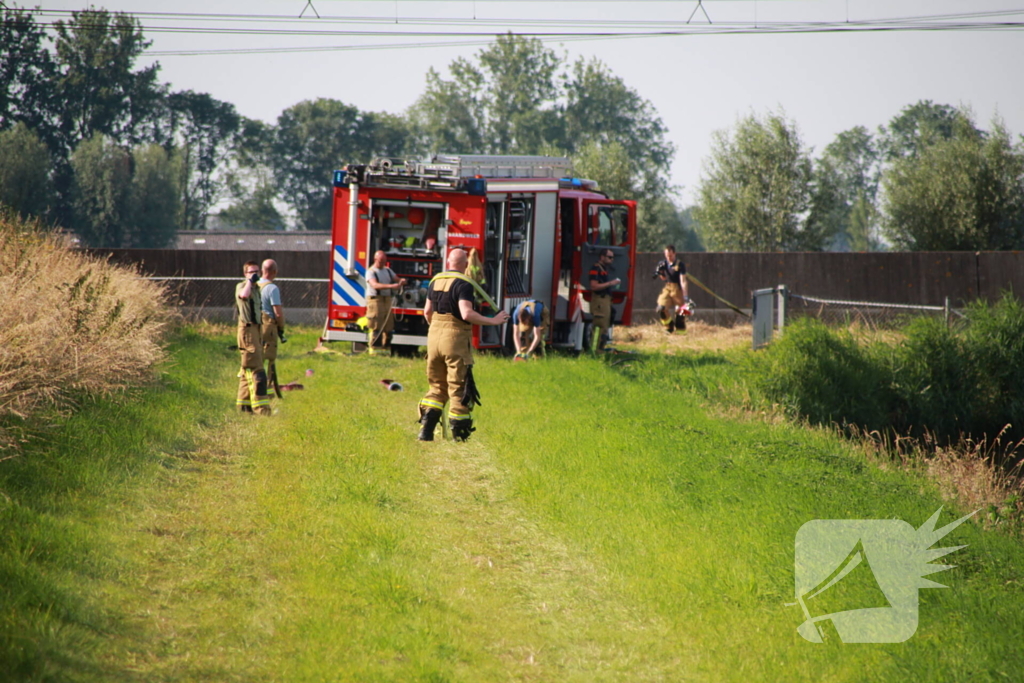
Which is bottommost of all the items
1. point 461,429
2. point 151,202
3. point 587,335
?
point 461,429

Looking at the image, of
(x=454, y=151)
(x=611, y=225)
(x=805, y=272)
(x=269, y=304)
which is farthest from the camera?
(x=454, y=151)

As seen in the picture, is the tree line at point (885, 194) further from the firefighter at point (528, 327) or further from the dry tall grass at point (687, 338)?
the firefighter at point (528, 327)

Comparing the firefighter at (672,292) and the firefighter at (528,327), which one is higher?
the firefighter at (672,292)

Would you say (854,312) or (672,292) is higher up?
(672,292)

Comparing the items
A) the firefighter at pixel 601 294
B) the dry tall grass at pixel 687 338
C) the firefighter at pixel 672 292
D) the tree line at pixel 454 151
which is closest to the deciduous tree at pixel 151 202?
the tree line at pixel 454 151

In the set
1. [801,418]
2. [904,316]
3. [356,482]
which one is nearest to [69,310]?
[356,482]

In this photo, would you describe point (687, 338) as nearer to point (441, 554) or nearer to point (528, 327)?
point (528, 327)

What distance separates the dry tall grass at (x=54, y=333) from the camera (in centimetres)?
855

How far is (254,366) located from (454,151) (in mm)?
65787

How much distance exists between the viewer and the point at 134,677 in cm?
454

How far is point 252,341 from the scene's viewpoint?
10977 mm

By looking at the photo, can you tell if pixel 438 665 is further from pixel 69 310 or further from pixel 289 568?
pixel 69 310

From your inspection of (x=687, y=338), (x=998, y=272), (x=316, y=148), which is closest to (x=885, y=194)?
(x=998, y=272)

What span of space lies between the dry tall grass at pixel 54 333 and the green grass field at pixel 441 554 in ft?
1.36
